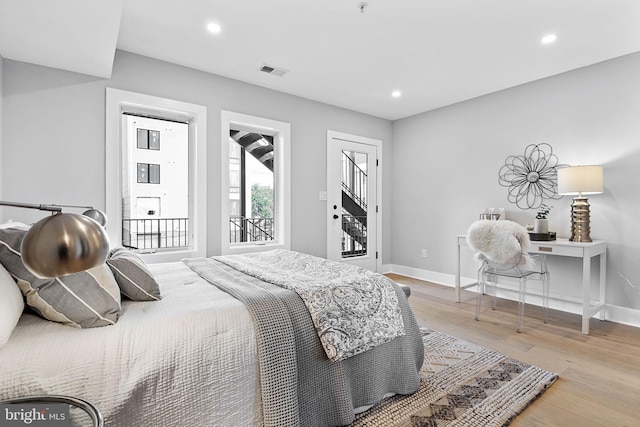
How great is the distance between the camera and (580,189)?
118 inches

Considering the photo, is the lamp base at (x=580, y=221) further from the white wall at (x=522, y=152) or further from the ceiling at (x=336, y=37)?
the ceiling at (x=336, y=37)

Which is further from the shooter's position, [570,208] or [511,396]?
[570,208]

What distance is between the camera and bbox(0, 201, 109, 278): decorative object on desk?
62 cm

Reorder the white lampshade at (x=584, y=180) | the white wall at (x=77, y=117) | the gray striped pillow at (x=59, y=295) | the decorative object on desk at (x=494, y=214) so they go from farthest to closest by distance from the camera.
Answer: the decorative object on desk at (x=494, y=214) < the white lampshade at (x=584, y=180) < the white wall at (x=77, y=117) < the gray striped pillow at (x=59, y=295)

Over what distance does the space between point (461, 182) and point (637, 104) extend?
1.84 meters

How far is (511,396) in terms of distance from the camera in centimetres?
186

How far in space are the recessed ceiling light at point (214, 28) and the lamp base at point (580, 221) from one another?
369 cm

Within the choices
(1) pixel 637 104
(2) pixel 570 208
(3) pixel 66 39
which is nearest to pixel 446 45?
(1) pixel 637 104

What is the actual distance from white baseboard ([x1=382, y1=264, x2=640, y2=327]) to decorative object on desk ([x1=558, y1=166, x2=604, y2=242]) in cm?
74

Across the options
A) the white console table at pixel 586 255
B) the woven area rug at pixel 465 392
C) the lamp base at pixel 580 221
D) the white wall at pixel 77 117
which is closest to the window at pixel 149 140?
the white wall at pixel 77 117

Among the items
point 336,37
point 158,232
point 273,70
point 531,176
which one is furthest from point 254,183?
point 531,176

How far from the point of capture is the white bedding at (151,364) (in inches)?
40.7

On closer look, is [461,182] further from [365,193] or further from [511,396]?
[511,396]

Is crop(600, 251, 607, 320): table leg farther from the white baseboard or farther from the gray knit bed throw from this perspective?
the gray knit bed throw
